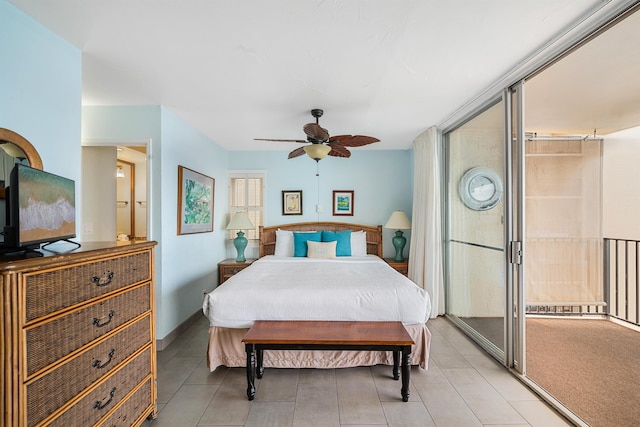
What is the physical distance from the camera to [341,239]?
183 inches

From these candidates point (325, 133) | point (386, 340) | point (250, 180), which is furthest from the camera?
point (250, 180)

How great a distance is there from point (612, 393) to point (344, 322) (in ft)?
6.60

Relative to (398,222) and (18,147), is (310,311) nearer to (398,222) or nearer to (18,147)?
(18,147)

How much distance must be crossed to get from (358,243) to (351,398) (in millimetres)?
2721

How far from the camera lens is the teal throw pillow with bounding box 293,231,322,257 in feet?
15.0

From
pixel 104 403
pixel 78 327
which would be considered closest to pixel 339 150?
pixel 78 327

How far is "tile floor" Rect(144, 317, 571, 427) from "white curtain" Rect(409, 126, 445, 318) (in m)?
1.14

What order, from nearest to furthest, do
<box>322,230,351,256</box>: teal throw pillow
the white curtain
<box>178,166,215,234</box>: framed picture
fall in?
<box>178,166,215,234</box>: framed picture, the white curtain, <box>322,230,351,256</box>: teal throw pillow

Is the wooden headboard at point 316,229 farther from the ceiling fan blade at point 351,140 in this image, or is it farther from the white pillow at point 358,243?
the ceiling fan blade at point 351,140

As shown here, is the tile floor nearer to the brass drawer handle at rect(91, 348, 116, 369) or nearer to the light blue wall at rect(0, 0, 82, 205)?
the brass drawer handle at rect(91, 348, 116, 369)

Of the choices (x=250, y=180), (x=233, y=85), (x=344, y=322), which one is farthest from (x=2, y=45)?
(x=250, y=180)

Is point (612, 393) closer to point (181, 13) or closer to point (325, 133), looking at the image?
point (325, 133)

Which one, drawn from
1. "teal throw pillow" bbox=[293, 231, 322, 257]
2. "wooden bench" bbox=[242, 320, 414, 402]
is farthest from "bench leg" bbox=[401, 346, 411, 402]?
"teal throw pillow" bbox=[293, 231, 322, 257]

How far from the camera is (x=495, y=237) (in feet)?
9.77
